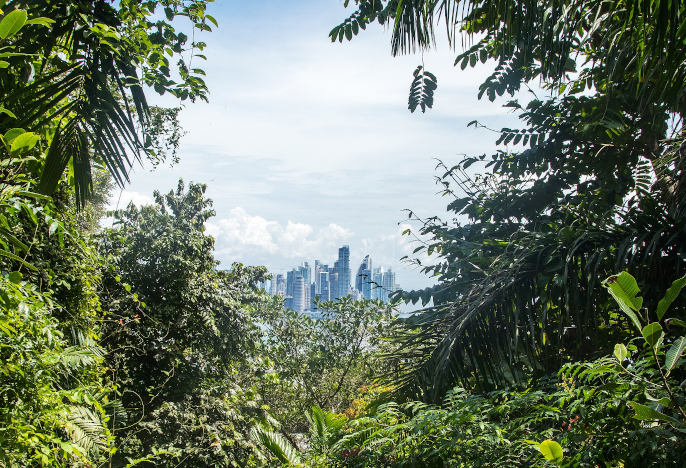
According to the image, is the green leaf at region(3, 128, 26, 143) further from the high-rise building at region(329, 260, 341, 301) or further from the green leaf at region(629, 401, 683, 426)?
the high-rise building at region(329, 260, 341, 301)

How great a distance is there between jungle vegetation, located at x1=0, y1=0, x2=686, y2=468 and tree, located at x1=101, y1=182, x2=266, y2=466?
94 cm

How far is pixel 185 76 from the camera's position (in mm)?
3668

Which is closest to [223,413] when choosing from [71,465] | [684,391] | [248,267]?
[248,267]

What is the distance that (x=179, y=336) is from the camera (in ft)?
21.0

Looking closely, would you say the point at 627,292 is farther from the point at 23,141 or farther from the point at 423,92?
the point at 423,92

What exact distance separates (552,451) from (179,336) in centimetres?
624

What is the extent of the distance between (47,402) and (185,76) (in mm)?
2746

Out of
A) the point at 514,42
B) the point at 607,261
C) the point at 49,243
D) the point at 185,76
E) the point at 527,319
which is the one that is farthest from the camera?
the point at 185,76

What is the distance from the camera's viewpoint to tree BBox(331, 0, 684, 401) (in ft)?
6.30

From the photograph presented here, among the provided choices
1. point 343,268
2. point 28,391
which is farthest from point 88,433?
point 343,268

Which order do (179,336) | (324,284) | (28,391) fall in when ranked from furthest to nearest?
(324,284) → (179,336) → (28,391)

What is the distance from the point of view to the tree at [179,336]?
5.64 meters

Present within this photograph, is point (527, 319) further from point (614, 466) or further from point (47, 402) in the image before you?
point (47, 402)

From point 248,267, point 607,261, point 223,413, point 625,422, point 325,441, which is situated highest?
point 248,267
